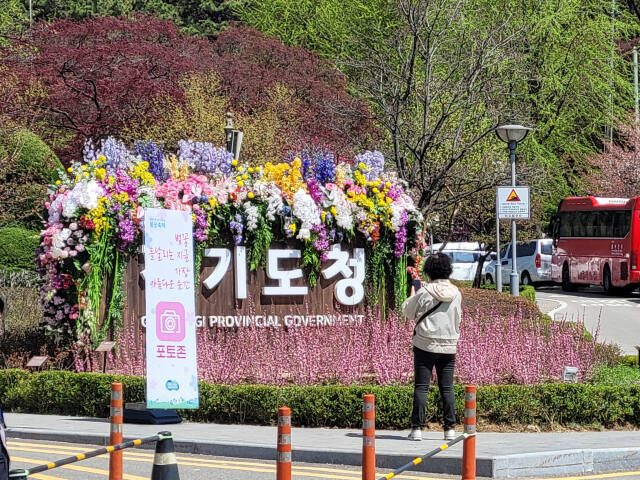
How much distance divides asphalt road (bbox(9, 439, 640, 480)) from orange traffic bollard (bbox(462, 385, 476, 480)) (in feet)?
3.95

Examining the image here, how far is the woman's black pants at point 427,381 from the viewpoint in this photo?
11.8m

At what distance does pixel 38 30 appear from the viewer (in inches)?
1773

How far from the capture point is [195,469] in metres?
11.0

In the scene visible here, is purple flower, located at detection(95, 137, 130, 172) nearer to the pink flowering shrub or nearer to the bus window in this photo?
the pink flowering shrub

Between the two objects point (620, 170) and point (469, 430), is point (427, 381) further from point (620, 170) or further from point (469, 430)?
point (620, 170)

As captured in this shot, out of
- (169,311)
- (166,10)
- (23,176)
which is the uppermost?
(166,10)

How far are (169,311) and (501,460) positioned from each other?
3795mm

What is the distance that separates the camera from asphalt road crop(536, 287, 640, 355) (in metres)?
25.6

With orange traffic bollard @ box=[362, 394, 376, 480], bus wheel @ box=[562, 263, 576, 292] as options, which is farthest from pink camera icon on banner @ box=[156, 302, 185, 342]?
bus wheel @ box=[562, 263, 576, 292]

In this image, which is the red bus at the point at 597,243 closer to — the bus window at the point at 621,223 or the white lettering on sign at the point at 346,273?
the bus window at the point at 621,223

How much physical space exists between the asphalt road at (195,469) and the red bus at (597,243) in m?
31.0

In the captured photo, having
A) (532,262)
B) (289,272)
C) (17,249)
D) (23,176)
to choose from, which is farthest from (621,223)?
(289,272)

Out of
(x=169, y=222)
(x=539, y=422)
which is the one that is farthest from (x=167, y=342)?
(x=539, y=422)

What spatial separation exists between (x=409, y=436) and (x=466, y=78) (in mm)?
18654
